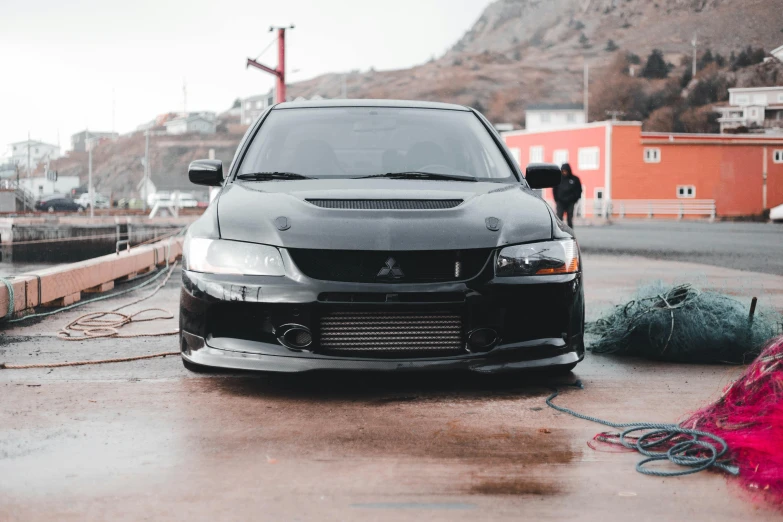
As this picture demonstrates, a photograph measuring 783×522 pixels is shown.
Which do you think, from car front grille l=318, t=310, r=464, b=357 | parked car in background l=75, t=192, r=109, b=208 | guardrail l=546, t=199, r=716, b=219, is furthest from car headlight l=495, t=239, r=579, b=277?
parked car in background l=75, t=192, r=109, b=208

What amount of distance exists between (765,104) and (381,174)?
93.2 metres

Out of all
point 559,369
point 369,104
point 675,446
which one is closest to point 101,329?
point 369,104

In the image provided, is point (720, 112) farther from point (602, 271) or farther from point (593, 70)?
point (602, 271)

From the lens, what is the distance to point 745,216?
164ft

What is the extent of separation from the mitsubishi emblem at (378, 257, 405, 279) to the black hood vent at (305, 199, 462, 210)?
0.37 m

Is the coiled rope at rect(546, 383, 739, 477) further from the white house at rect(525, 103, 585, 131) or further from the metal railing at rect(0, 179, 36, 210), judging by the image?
the white house at rect(525, 103, 585, 131)

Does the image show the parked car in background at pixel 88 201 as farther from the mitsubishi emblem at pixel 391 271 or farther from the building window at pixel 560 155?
the mitsubishi emblem at pixel 391 271

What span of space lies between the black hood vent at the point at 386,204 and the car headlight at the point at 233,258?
0.41 metres

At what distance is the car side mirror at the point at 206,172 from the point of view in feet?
18.6

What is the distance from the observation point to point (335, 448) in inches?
150

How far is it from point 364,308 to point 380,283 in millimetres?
135

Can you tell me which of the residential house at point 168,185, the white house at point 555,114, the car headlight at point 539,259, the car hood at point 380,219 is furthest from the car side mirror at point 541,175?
Result: the residential house at point 168,185

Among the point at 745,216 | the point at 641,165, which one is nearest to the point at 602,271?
the point at 745,216

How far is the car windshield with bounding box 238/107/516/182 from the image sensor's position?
5641 mm
